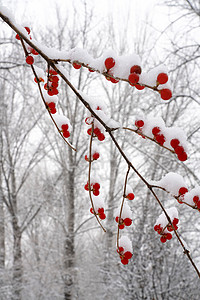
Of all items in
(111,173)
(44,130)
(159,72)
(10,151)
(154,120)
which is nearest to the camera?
(159,72)

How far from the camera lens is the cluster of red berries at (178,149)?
79 centimetres

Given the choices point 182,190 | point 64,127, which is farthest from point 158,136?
point 64,127

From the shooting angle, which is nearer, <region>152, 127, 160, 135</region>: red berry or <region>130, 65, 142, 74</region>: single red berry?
<region>130, 65, 142, 74</region>: single red berry

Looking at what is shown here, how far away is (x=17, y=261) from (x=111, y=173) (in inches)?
146

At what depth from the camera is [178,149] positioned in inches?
31.3

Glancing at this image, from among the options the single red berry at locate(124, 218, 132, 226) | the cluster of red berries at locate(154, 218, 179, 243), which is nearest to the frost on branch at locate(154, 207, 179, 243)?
the cluster of red berries at locate(154, 218, 179, 243)

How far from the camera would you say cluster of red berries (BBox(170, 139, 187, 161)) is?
0.79 meters

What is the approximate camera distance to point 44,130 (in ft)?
21.4

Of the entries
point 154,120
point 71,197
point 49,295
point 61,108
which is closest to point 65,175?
point 71,197

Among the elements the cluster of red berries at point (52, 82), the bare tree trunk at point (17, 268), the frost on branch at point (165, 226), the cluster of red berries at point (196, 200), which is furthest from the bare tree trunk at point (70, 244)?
the cluster of red berries at point (196, 200)

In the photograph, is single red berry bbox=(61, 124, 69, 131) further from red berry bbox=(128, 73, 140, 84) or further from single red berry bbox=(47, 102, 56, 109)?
red berry bbox=(128, 73, 140, 84)

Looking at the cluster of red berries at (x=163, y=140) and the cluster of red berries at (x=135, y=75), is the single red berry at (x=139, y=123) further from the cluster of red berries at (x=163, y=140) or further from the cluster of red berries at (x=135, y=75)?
the cluster of red berries at (x=135, y=75)

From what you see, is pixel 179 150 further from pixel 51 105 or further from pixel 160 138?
pixel 51 105

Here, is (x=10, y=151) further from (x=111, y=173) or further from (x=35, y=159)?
(x=111, y=173)
